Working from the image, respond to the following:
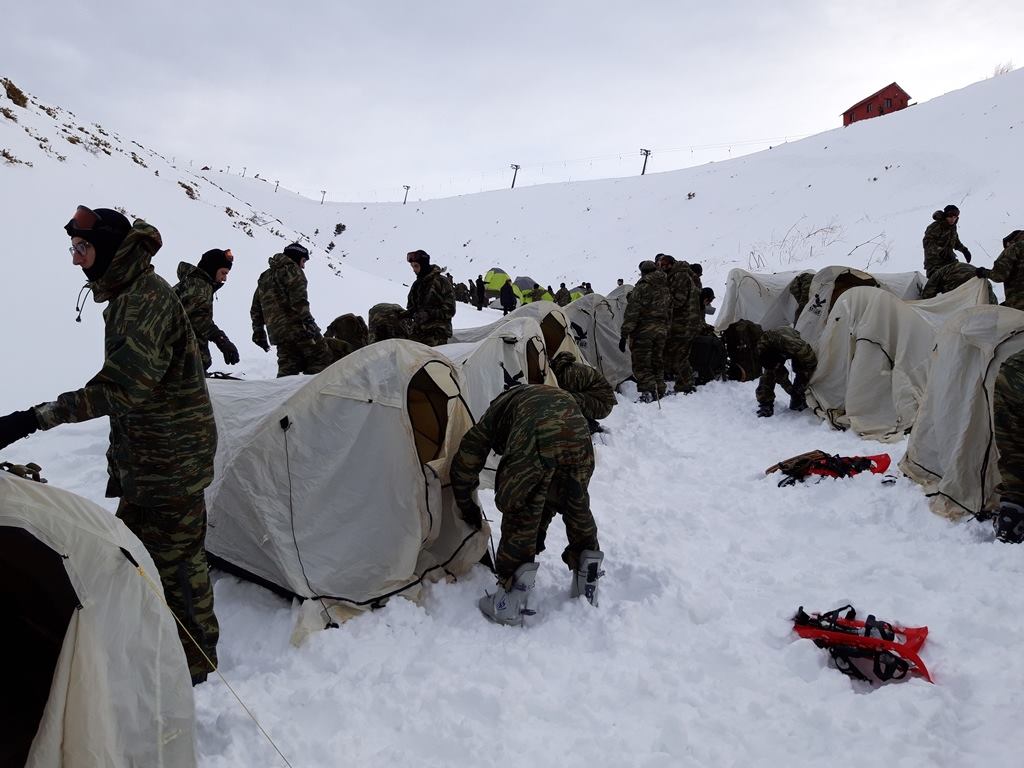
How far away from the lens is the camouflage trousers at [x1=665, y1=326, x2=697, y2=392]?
9922mm

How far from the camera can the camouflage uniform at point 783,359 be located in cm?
778

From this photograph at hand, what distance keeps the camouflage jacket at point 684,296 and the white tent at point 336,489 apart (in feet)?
22.4

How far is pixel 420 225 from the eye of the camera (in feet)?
160

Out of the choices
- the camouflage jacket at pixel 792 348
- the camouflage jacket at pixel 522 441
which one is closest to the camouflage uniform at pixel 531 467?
the camouflage jacket at pixel 522 441

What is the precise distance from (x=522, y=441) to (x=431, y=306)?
12.1 feet

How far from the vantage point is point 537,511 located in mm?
3623

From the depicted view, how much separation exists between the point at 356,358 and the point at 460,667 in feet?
6.04

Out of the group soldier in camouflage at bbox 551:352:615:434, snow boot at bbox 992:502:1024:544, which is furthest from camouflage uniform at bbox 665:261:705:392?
snow boot at bbox 992:502:1024:544

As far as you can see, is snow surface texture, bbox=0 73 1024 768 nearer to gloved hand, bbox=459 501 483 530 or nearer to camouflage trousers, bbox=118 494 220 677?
camouflage trousers, bbox=118 494 220 677

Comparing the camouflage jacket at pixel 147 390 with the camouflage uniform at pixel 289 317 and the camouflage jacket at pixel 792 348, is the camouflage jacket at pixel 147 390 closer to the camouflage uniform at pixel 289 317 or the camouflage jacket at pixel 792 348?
the camouflage uniform at pixel 289 317

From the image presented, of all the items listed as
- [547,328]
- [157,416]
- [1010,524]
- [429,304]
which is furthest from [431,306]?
[1010,524]

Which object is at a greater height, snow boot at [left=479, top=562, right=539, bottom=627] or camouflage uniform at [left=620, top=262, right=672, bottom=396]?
camouflage uniform at [left=620, top=262, right=672, bottom=396]

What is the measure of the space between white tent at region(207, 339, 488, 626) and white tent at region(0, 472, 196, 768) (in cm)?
145

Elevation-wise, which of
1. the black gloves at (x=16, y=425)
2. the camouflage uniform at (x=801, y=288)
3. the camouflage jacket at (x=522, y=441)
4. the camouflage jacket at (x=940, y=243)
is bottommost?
the camouflage jacket at (x=522, y=441)
